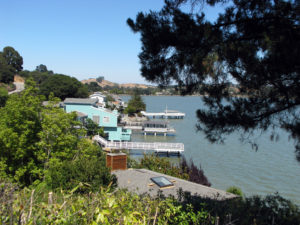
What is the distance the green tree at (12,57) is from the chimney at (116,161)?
83.6m

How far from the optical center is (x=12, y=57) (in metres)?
86.0

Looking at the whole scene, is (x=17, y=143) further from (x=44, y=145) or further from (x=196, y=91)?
(x=196, y=91)

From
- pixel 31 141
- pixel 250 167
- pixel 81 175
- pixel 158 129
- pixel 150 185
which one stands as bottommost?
pixel 250 167

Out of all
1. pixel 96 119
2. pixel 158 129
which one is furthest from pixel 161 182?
pixel 158 129

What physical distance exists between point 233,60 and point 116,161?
35.1 feet

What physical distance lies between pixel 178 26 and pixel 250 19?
1286mm

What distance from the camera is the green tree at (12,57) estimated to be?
276 ft

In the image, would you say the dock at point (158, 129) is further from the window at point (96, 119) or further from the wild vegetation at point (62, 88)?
the wild vegetation at point (62, 88)

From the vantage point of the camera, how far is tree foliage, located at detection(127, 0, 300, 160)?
4324mm

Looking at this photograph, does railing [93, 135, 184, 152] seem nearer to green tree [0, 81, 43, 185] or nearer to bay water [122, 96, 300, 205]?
bay water [122, 96, 300, 205]

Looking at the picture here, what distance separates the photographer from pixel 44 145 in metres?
13.0

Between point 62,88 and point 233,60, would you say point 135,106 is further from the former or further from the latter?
point 233,60

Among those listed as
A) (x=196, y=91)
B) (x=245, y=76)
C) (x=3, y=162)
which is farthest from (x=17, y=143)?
(x=245, y=76)

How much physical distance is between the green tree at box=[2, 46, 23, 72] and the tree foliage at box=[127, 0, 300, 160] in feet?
300
